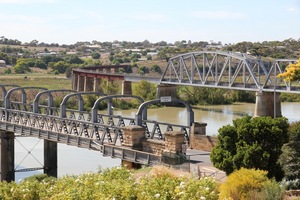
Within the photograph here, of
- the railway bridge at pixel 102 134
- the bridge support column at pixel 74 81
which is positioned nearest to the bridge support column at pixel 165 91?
the bridge support column at pixel 74 81

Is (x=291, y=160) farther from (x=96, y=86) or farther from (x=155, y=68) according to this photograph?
(x=155, y=68)

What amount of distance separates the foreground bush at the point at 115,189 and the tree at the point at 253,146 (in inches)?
193

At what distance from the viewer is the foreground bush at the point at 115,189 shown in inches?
606

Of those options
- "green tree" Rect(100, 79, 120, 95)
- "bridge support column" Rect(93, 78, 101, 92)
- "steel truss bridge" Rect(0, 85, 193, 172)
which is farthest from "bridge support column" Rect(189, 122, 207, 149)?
"bridge support column" Rect(93, 78, 101, 92)

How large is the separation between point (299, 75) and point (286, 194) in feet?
28.2

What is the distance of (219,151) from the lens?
920 inches

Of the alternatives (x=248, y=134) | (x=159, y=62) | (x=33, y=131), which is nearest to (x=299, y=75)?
(x=248, y=134)

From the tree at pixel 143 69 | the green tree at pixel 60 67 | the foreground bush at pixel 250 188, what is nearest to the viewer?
the foreground bush at pixel 250 188

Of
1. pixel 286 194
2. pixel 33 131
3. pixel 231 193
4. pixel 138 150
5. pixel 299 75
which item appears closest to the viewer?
pixel 231 193

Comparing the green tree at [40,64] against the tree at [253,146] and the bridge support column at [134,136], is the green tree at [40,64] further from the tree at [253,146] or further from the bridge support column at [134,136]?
the tree at [253,146]

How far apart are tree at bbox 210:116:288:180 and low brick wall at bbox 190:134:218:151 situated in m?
4.45

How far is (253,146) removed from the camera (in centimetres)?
2272

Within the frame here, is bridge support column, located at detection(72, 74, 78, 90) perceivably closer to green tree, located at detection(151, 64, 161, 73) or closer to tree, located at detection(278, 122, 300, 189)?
green tree, located at detection(151, 64, 161, 73)

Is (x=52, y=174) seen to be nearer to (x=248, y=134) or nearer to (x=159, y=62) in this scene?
(x=248, y=134)
